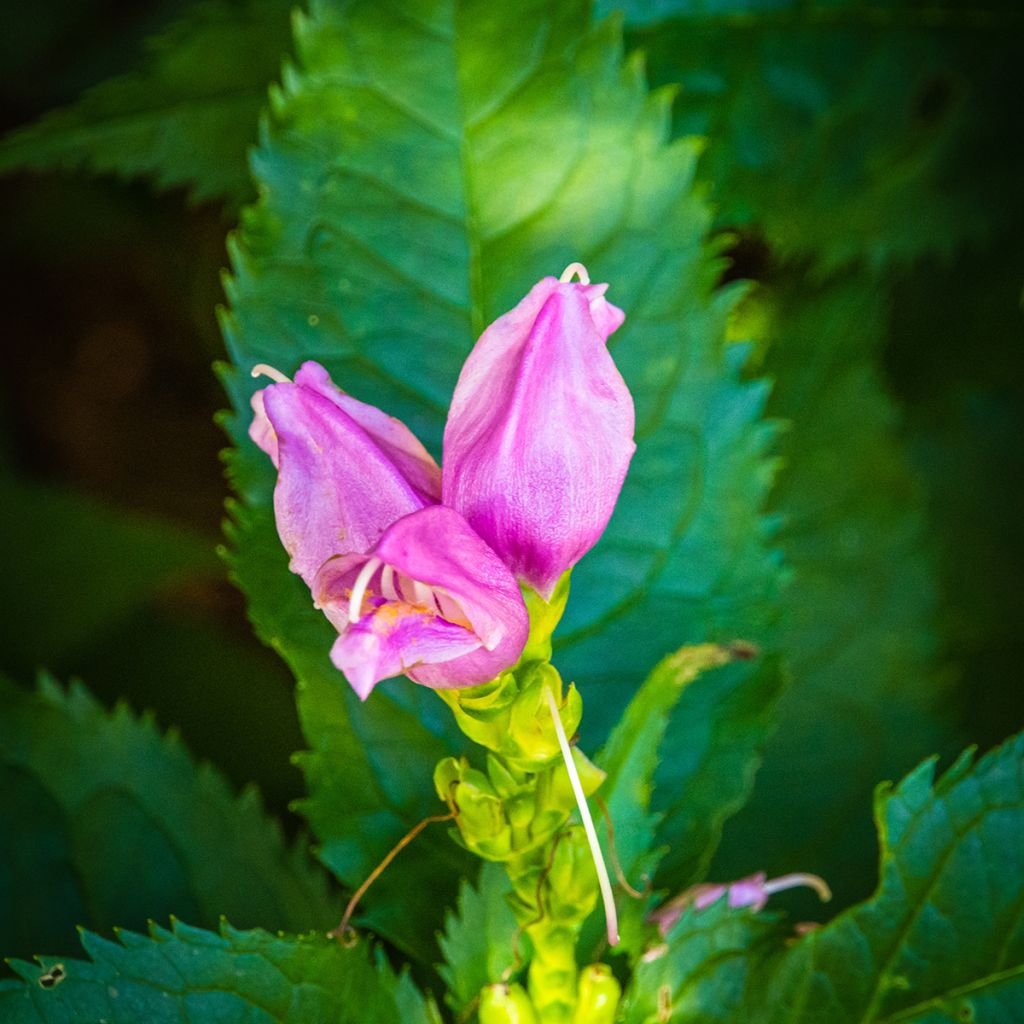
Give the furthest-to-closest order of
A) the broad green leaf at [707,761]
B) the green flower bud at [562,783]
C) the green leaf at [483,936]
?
the broad green leaf at [707,761] → the green leaf at [483,936] → the green flower bud at [562,783]

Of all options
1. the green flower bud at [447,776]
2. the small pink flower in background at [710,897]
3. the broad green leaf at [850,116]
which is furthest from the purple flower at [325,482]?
the broad green leaf at [850,116]

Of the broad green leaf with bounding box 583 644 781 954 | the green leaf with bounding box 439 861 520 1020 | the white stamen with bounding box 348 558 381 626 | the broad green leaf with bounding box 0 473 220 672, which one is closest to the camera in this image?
the white stamen with bounding box 348 558 381 626

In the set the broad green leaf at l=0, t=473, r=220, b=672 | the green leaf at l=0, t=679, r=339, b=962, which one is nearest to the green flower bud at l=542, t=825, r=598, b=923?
the green leaf at l=0, t=679, r=339, b=962

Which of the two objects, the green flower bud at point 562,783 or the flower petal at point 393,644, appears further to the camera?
the green flower bud at point 562,783

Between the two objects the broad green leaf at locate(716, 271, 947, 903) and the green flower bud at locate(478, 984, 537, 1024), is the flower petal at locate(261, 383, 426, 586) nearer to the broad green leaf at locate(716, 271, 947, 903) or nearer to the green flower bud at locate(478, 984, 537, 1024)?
the green flower bud at locate(478, 984, 537, 1024)

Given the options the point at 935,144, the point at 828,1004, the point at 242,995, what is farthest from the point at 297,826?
the point at 935,144

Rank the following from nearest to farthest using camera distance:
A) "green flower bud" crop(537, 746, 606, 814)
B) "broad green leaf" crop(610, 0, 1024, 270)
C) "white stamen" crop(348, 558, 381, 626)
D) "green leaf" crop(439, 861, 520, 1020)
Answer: "white stamen" crop(348, 558, 381, 626)
"green flower bud" crop(537, 746, 606, 814)
"green leaf" crop(439, 861, 520, 1020)
"broad green leaf" crop(610, 0, 1024, 270)

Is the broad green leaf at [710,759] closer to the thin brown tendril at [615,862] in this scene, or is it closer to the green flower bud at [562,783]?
the thin brown tendril at [615,862]

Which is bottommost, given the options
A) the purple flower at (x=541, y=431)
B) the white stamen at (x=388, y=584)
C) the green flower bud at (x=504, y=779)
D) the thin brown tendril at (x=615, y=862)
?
the thin brown tendril at (x=615, y=862)
